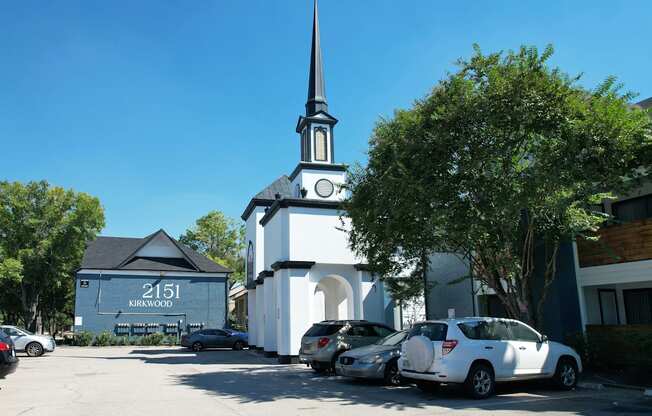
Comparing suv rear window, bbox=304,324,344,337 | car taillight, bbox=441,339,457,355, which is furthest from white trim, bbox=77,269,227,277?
car taillight, bbox=441,339,457,355

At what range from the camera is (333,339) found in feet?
56.2

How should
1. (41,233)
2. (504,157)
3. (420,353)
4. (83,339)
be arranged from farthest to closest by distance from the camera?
(41,233) → (83,339) → (504,157) → (420,353)

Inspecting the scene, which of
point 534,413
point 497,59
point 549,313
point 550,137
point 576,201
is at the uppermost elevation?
point 497,59

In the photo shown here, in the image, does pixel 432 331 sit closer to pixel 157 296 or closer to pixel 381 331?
pixel 381 331

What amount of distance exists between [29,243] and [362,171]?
3758cm

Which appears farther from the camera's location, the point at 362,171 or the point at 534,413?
the point at 362,171

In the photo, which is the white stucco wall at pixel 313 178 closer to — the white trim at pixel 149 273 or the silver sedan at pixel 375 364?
the silver sedan at pixel 375 364

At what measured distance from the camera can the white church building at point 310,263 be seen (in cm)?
2375

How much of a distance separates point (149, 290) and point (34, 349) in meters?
14.8

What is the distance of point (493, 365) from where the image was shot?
11695 millimetres

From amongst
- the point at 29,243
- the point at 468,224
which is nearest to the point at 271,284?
the point at 468,224

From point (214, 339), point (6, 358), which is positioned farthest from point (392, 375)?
point (214, 339)

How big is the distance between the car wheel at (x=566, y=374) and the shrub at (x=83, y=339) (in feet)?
111

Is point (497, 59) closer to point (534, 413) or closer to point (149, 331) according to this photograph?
point (534, 413)
